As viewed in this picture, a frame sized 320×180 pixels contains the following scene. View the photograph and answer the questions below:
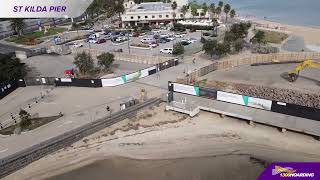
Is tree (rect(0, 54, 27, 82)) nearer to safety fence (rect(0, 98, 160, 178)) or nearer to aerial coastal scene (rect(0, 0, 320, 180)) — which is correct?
aerial coastal scene (rect(0, 0, 320, 180))

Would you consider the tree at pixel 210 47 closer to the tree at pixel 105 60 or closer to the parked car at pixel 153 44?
the parked car at pixel 153 44

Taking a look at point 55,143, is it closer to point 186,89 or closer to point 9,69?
point 186,89

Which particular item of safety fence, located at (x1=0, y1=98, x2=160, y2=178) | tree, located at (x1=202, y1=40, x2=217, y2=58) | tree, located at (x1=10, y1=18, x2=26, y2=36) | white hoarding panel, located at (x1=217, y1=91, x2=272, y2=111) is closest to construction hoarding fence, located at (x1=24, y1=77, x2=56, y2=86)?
safety fence, located at (x1=0, y1=98, x2=160, y2=178)

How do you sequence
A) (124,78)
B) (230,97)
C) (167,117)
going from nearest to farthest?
1. (167,117)
2. (230,97)
3. (124,78)

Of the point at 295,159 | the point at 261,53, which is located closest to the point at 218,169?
the point at 295,159

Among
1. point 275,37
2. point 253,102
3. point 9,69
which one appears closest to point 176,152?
point 253,102
